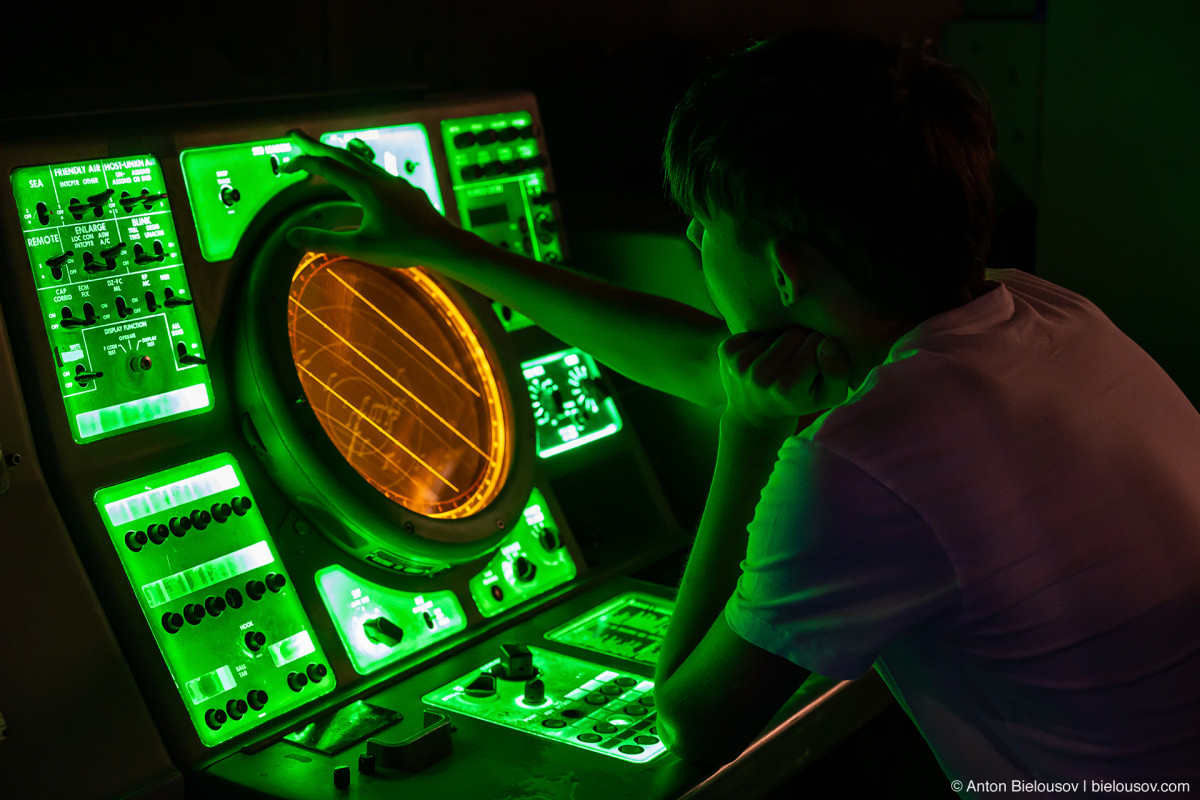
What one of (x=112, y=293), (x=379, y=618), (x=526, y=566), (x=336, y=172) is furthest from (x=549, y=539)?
(x=112, y=293)

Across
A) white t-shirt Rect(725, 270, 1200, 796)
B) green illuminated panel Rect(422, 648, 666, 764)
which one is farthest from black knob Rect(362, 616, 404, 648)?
white t-shirt Rect(725, 270, 1200, 796)

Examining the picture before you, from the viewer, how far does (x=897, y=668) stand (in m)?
1.28

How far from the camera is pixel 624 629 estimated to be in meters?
1.85

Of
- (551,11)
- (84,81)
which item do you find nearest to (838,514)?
(84,81)

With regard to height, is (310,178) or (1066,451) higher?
(310,178)

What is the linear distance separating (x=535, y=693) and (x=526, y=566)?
0.40 meters

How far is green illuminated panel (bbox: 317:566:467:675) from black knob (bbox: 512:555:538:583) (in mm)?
164

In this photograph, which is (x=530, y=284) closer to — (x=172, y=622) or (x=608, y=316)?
(x=608, y=316)

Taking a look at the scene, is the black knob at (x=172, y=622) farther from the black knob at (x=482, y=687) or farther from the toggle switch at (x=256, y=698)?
the black knob at (x=482, y=687)

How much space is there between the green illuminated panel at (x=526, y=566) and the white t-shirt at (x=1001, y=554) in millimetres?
792

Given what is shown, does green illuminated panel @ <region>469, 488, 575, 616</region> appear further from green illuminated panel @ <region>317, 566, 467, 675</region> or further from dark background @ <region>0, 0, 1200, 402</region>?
dark background @ <region>0, 0, 1200, 402</region>

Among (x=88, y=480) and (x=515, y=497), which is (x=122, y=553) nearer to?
(x=88, y=480)

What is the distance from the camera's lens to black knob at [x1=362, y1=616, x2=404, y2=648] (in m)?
1.74

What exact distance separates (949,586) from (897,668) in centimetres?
19
